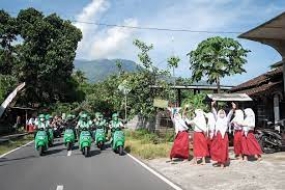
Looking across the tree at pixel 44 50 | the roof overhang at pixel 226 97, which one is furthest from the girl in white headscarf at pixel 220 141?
the tree at pixel 44 50

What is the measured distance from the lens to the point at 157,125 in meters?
35.5

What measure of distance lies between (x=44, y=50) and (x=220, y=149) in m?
34.7

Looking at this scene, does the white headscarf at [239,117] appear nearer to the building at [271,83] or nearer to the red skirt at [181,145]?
the red skirt at [181,145]

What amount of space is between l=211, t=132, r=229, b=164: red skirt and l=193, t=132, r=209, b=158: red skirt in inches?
14.1

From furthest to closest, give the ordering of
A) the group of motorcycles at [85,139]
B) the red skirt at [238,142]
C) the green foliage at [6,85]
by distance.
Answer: the green foliage at [6,85] < the group of motorcycles at [85,139] < the red skirt at [238,142]

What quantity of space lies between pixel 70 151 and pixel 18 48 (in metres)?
27.9

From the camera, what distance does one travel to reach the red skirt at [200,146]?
16.1 m

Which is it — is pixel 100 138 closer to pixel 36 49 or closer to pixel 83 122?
pixel 83 122

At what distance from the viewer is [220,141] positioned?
15531 millimetres

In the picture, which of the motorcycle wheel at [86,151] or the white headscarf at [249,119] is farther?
the motorcycle wheel at [86,151]

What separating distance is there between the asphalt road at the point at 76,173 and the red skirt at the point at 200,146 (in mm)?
1934

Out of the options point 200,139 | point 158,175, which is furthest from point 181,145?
point 158,175

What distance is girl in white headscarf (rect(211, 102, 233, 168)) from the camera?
15.3 metres

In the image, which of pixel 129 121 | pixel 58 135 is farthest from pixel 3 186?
pixel 129 121
